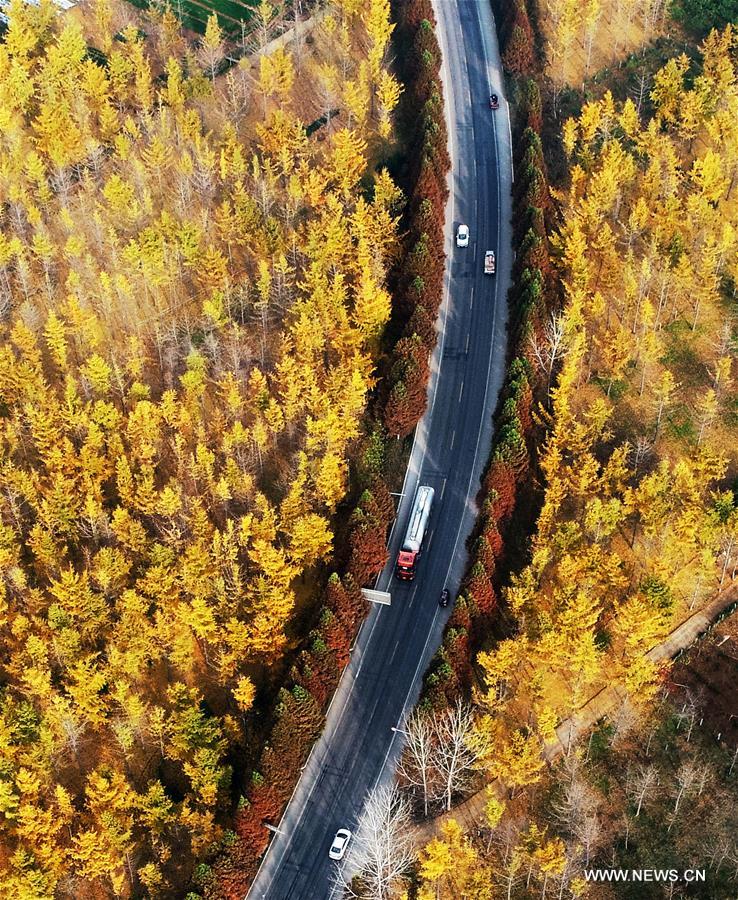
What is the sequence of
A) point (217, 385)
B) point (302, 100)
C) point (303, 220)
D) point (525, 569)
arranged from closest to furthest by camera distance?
point (525, 569) < point (217, 385) < point (303, 220) < point (302, 100)

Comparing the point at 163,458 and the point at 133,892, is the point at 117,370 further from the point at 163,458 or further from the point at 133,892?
the point at 133,892

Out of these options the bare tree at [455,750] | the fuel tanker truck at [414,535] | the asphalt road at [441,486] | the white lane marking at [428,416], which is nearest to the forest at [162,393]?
the white lane marking at [428,416]

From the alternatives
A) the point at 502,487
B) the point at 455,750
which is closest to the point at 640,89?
the point at 502,487

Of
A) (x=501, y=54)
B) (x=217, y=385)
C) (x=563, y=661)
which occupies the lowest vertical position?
(x=563, y=661)

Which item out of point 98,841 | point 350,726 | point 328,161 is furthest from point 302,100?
point 98,841

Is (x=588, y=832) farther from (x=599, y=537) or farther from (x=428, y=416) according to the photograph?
(x=428, y=416)
